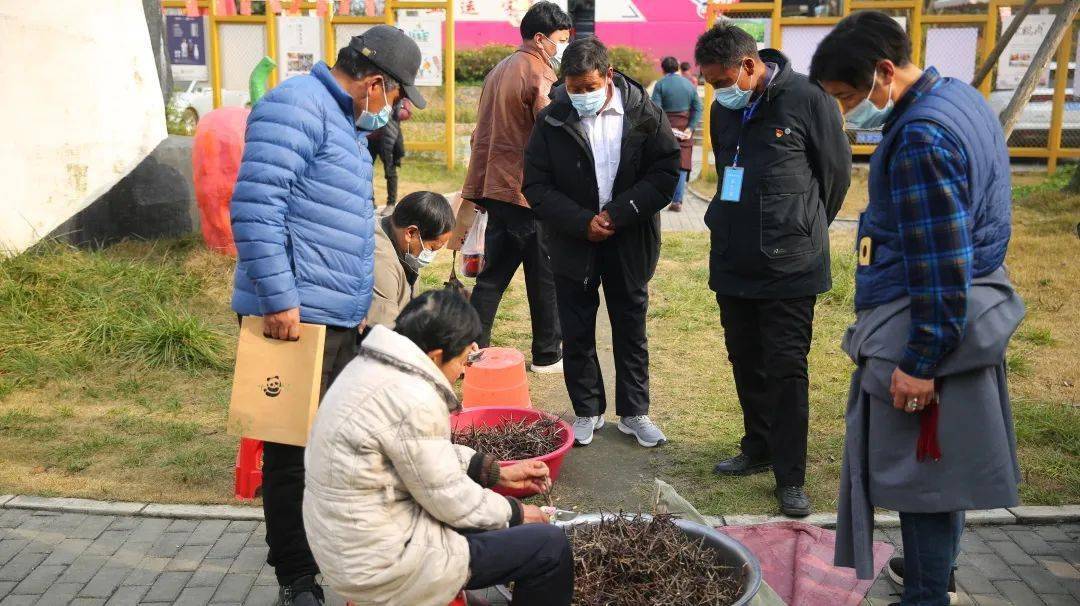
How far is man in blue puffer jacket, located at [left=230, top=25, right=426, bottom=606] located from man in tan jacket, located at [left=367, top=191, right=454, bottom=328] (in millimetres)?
337

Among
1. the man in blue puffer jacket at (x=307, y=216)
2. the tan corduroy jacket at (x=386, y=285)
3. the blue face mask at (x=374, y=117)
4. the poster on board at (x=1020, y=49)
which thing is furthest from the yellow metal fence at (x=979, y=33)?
the man in blue puffer jacket at (x=307, y=216)

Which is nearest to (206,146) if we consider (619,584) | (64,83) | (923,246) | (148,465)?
(64,83)

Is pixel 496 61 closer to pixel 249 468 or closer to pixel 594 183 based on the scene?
pixel 594 183

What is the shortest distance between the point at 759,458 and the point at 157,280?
4859mm

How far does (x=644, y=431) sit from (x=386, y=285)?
68.9 inches

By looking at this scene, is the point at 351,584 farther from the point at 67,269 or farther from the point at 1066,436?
the point at 67,269

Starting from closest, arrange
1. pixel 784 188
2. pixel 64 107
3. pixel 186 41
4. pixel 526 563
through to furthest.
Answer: pixel 526 563, pixel 784 188, pixel 64 107, pixel 186 41

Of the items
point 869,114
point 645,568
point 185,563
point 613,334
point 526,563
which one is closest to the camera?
point 526,563

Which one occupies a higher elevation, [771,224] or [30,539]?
[771,224]

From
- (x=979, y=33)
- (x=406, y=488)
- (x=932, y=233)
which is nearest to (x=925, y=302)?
(x=932, y=233)

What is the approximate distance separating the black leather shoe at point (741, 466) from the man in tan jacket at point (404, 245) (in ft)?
5.60

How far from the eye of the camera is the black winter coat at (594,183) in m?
4.81

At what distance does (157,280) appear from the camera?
7.52m

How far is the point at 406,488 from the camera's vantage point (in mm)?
2820
